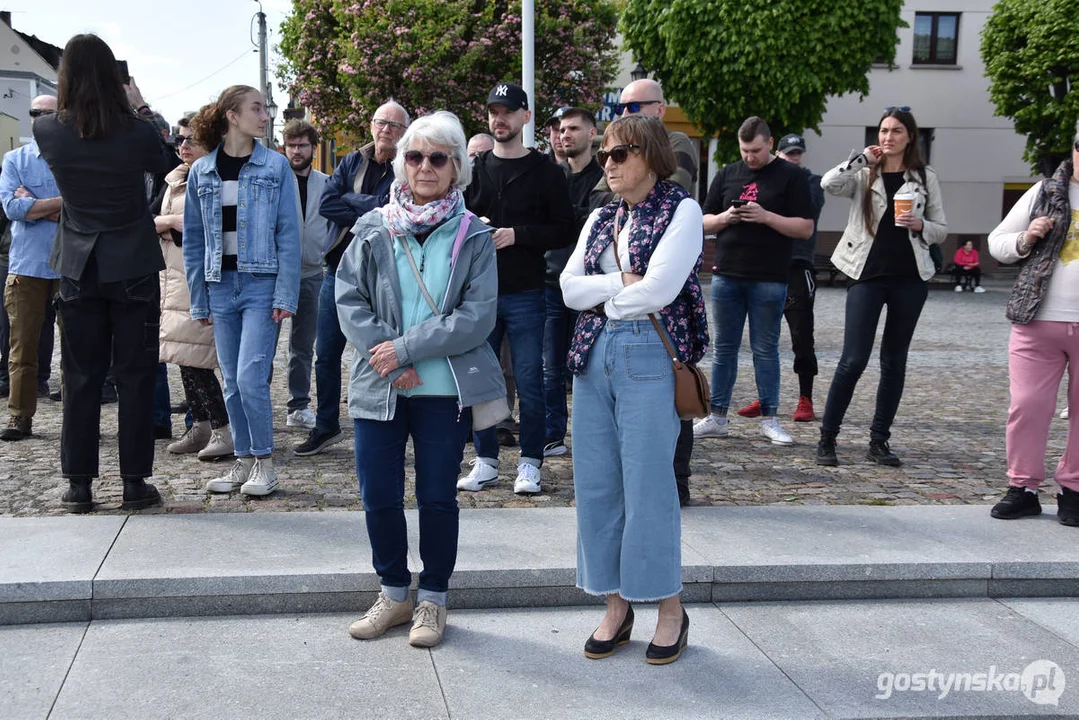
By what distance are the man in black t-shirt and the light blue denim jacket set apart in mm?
2770

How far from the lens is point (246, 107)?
5621mm

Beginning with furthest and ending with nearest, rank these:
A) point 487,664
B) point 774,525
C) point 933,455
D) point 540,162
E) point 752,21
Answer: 1. point 752,21
2. point 933,455
3. point 540,162
4. point 774,525
5. point 487,664

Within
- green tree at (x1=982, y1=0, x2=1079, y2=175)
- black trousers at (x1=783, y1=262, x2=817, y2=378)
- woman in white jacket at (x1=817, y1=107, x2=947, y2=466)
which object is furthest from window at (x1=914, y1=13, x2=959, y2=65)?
woman in white jacket at (x1=817, y1=107, x2=947, y2=466)

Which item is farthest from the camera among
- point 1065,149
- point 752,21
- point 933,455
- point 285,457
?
point 1065,149

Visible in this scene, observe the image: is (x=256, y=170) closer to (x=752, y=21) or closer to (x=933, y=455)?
(x=933, y=455)

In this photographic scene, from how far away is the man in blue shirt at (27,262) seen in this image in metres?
7.30

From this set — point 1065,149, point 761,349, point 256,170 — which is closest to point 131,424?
point 256,170

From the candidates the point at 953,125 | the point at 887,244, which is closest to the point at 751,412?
the point at 887,244

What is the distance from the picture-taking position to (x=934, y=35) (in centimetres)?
3534

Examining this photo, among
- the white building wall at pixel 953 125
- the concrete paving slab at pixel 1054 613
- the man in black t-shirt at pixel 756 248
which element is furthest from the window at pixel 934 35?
the concrete paving slab at pixel 1054 613

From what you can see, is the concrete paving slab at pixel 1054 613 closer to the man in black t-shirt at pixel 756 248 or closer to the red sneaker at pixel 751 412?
the man in black t-shirt at pixel 756 248

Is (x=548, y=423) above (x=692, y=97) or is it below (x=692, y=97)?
below

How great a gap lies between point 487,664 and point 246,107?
317cm

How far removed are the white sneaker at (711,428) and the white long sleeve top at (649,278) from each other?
3.86 metres
